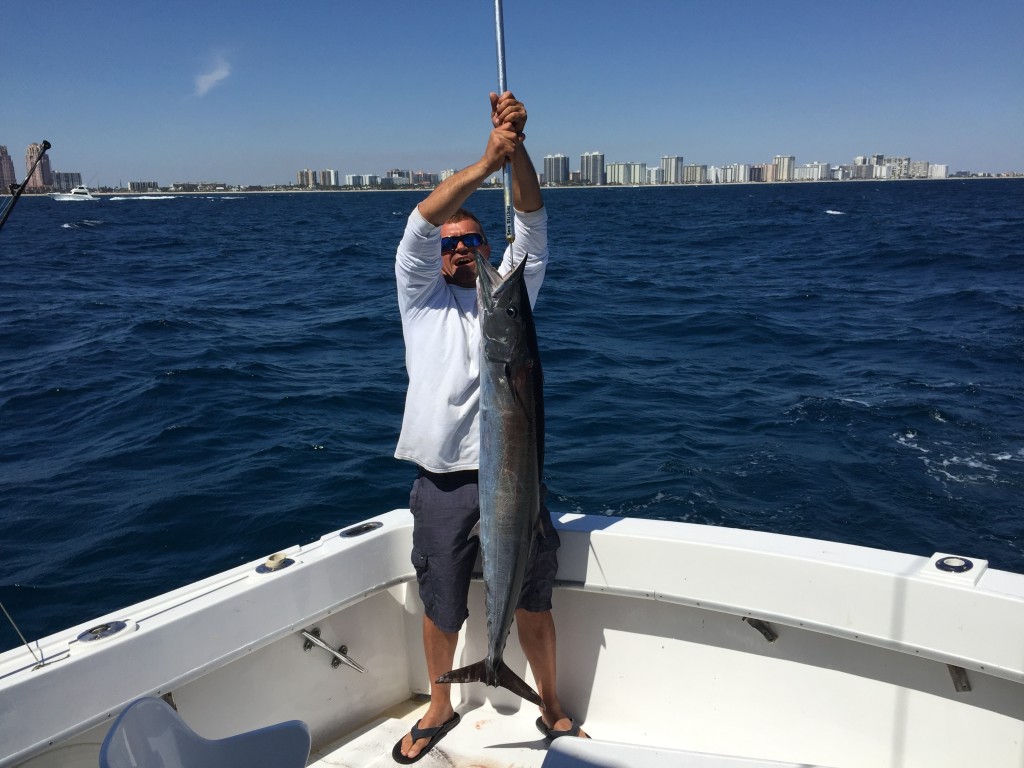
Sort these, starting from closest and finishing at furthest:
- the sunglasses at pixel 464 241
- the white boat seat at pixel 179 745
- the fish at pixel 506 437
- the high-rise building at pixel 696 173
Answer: the white boat seat at pixel 179 745
the fish at pixel 506 437
the sunglasses at pixel 464 241
the high-rise building at pixel 696 173

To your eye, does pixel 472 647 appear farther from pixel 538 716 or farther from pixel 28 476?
pixel 28 476

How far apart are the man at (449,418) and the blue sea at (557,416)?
3400 millimetres

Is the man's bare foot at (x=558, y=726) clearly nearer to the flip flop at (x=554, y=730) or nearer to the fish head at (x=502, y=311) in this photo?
the flip flop at (x=554, y=730)

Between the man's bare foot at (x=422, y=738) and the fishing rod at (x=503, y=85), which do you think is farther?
the man's bare foot at (x=422, y=738)

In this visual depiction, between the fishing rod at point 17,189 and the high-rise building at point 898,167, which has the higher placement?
the high-rise building at point 898,167

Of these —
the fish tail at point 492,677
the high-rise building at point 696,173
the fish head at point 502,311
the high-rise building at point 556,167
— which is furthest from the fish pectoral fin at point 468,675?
the high-rise building at point 696,173

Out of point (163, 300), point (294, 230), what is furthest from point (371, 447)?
point (294, 230)

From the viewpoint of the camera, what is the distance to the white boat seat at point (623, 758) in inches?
84.2

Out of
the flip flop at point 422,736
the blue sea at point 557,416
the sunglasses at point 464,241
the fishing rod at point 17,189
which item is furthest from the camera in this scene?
the blue sea at point 557,416

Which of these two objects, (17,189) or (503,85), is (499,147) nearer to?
(503,85)

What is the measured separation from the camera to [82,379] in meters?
10.6

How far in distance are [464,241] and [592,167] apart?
167 metres

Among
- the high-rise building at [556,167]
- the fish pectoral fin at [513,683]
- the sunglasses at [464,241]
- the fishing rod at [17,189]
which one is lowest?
the fish pectoral fin at [513,683]

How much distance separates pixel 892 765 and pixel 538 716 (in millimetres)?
1427
